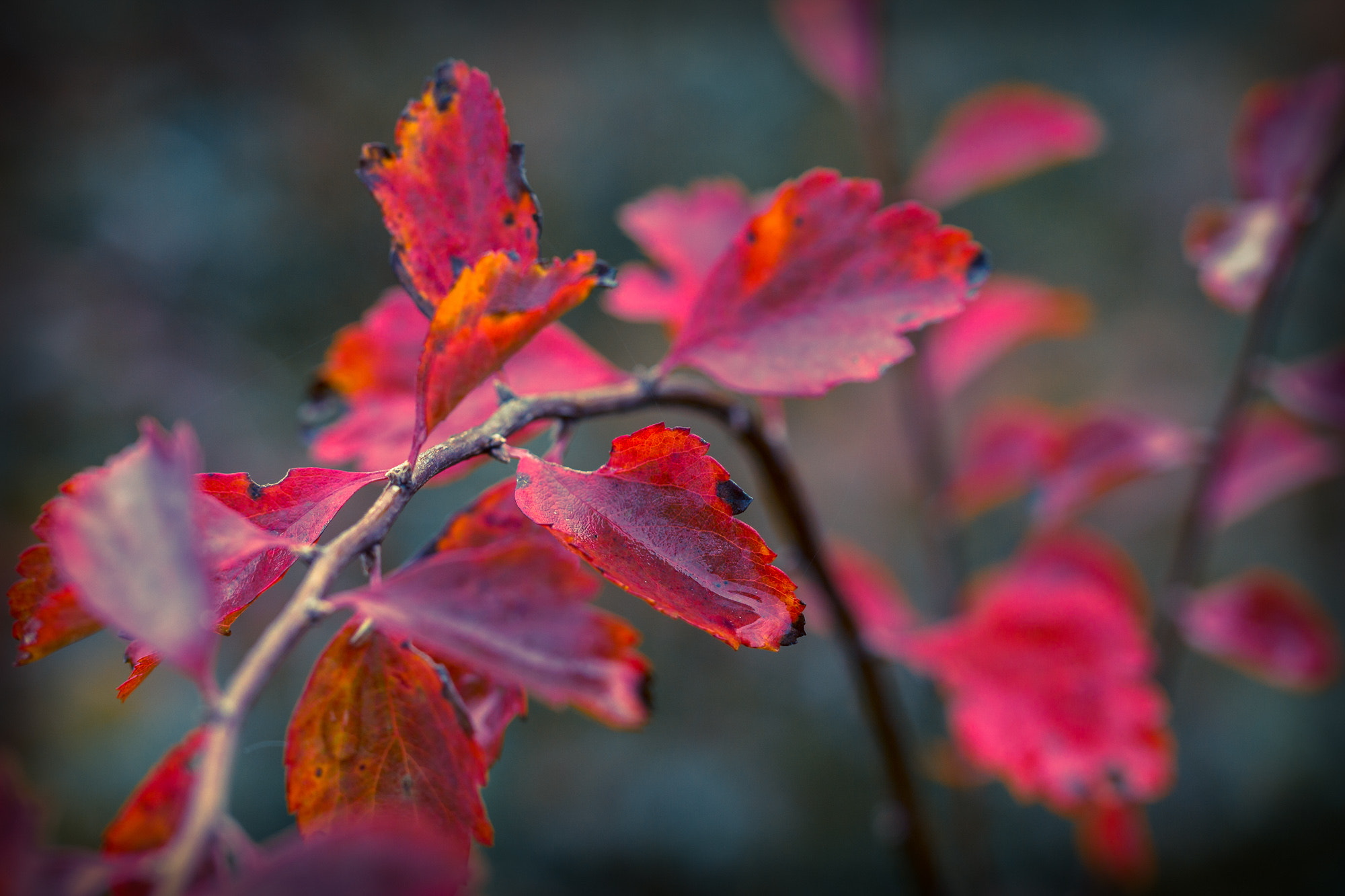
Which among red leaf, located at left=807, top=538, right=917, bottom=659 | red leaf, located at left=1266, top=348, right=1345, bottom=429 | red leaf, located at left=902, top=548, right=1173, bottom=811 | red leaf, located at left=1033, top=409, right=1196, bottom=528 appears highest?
red leaf, located at left=1266, top=348, right=1345, bottom=429

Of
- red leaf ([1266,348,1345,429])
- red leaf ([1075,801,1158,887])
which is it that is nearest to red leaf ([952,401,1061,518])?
red leaf ([1266,348,1345,429])

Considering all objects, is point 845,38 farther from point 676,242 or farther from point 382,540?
point 382,540

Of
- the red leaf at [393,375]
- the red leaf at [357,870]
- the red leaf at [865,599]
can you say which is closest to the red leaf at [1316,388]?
the red leaf at [865,599]

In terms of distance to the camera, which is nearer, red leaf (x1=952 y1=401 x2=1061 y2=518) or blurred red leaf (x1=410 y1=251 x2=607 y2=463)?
blurred red leaf (x1=410 y1=251 x2=607 y2=463)

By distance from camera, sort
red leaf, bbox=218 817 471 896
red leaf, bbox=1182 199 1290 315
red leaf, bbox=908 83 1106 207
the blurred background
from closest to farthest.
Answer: red leaf, bbox=218 817 471 896 → red leaf, bbox=1182 199 1290 315 → red leaf, bbox=908 83 1106 207 → the blurred background

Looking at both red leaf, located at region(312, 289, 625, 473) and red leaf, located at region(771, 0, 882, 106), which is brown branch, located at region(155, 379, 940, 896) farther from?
red leaf, located at region(771, 0, 882, 106)

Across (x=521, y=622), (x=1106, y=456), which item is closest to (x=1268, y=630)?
(x=1106, y=456)

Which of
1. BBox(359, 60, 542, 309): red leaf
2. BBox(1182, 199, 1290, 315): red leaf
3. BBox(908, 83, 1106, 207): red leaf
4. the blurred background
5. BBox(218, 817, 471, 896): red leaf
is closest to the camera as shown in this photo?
BBox(218, 817, 471, 896): red leaf

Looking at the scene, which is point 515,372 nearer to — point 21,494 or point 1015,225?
point 1015,225
